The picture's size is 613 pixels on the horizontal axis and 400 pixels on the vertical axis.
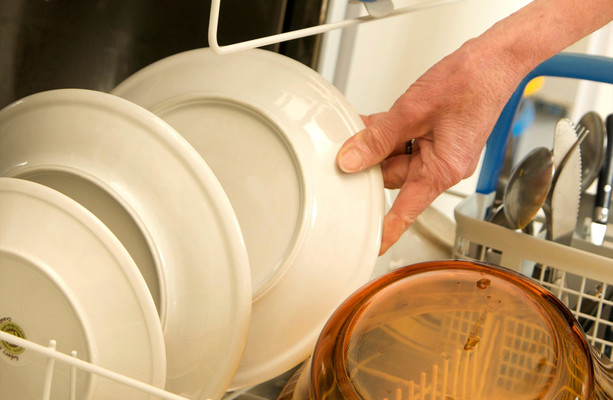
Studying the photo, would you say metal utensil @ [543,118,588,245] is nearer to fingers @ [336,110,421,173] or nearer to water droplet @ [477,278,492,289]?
fingers @ [336,110,421,173]

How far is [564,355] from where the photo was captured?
1.19 ft

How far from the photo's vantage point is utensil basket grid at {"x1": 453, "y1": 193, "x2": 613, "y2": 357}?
26.3 inches

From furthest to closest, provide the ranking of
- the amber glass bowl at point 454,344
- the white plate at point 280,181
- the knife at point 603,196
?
the knife at point 603,196
the white plate at point 280,181
the amber glass bowl at point 454,344

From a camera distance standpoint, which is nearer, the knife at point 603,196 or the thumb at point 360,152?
the thumb at point 360,152

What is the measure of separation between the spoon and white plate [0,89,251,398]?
1.24 ft

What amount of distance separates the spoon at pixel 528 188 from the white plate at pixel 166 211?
38cm

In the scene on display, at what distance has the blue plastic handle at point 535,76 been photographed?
73 centimetres

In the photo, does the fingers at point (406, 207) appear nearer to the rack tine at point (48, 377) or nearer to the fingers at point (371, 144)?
the fingers at point (371, 144)

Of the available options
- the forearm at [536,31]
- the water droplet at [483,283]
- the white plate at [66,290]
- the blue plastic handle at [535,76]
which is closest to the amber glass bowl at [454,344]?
the water droplet at [483,283]

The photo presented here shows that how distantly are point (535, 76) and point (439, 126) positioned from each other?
0.24 m

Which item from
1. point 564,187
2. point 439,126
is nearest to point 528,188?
point 564,187

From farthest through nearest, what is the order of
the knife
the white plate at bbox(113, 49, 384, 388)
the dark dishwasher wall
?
the knife → the dark dishwasher wall → the white plate at bbox(113, 49, 384, 388)

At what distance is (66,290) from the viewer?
39 cm

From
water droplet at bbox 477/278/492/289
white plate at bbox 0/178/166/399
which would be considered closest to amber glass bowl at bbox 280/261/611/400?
water droplet at bbox 477/278/492/289
